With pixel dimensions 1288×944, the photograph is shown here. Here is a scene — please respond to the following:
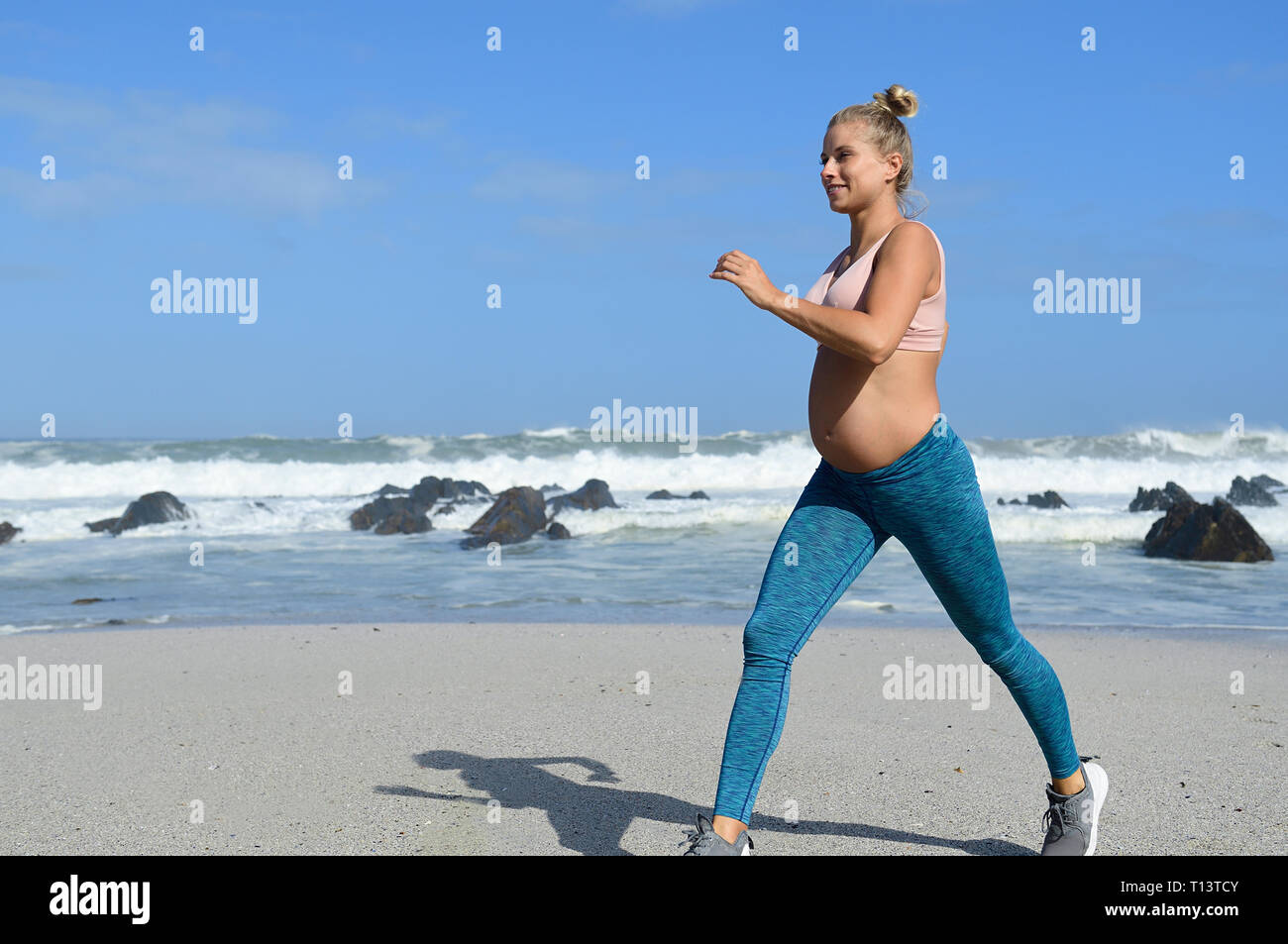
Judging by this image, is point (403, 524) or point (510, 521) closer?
point (510, 521)

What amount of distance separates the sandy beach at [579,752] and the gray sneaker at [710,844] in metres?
0.71

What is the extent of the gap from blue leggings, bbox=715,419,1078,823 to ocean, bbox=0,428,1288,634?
16.6 ft

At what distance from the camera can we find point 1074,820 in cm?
313

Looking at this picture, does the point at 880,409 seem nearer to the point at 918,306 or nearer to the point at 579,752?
the point at 918,306

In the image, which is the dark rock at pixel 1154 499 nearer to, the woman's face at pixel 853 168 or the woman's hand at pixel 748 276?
the woman's face at pixel 853 168

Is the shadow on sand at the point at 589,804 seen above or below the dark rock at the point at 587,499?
below

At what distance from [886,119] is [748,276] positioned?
2.26 ft

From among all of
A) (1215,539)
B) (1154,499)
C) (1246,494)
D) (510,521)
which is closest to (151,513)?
(510,521)

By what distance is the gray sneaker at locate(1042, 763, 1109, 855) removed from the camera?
312cm

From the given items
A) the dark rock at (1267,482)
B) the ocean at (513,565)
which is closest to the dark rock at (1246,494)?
the ocean at (513,565)

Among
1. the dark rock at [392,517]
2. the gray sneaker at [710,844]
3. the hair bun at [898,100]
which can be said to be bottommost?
the gray sneaker at [710,844]

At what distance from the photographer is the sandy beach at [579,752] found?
3453 mm

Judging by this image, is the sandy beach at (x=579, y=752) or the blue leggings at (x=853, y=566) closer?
the blue leggings at (x=853, y=566)
